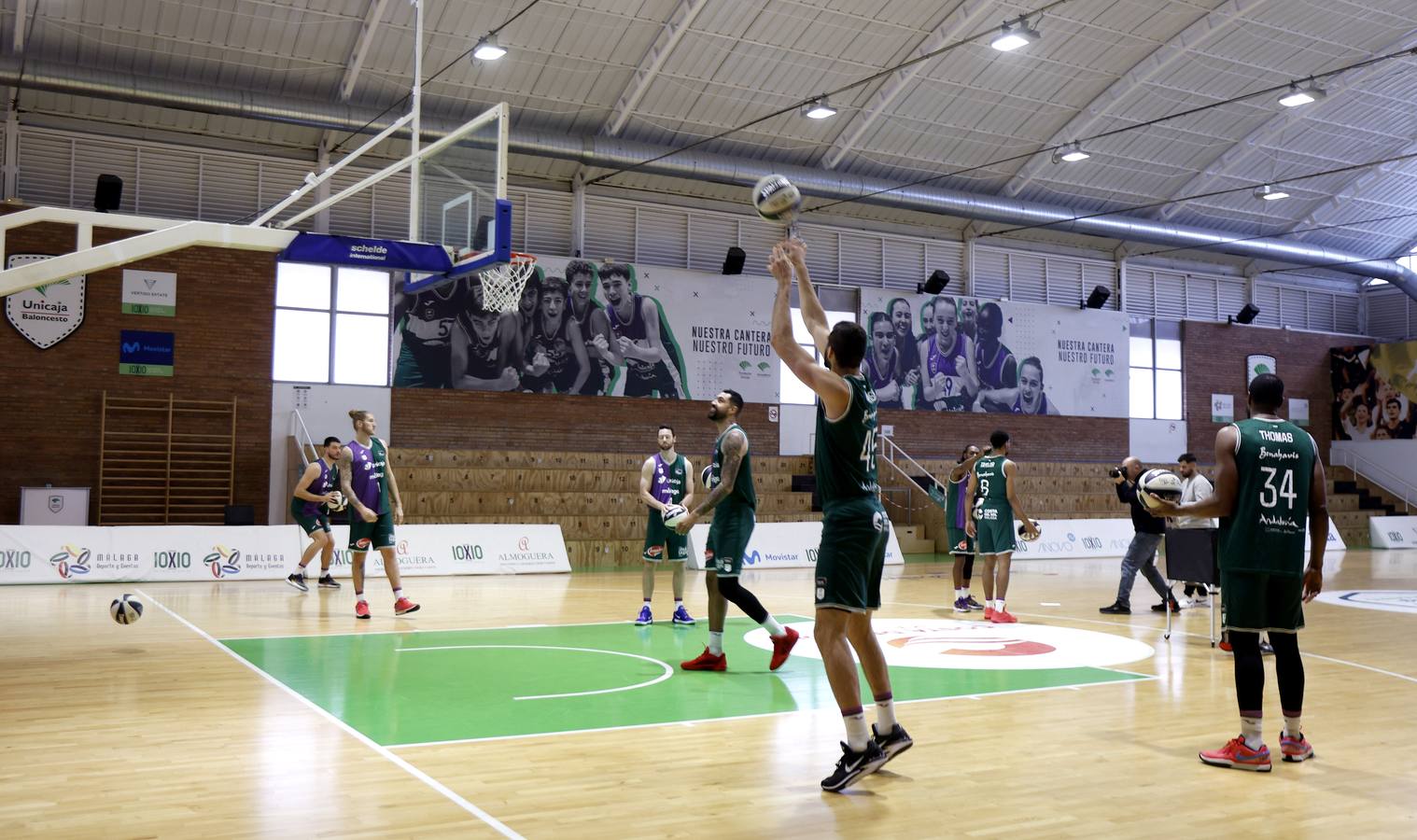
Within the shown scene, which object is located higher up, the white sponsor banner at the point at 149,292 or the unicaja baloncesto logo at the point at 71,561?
the white sponsor banner at the point at 149,292

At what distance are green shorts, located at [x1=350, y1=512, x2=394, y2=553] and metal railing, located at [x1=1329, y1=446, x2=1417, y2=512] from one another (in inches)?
1173

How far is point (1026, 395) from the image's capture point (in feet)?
93.5

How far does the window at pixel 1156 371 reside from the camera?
30516 millimetres

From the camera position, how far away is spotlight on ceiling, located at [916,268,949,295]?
27.2 m

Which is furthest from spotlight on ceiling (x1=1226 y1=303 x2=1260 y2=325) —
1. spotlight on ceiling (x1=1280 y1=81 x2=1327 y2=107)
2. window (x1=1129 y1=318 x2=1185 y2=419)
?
spotlight on ceiling (x1=1280 y1=81 x2=1327 y2=107)

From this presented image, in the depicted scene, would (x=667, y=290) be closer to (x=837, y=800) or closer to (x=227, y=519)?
(x=227, y=519)

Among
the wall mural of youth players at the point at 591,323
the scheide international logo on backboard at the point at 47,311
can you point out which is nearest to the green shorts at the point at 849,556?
the scheide international logo on backboard at the point at 47,311

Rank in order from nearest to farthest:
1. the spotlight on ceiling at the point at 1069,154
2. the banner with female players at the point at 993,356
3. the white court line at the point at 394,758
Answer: the white court line at the point at 394,758 → the spotlight on ceiling at the point at 1069,154 → the banner with female players at the point at 993,356

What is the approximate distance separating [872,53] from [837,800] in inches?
770

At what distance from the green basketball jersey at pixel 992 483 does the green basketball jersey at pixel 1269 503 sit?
5901mm

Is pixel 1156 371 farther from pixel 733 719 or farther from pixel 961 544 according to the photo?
pixel 733 719

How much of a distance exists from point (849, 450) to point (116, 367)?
712 inches

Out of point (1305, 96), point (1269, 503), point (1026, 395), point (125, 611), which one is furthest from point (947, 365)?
point (1269, 503)

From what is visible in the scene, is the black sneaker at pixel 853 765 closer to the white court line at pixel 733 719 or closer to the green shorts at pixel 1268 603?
the white court line at pixel 733 719
